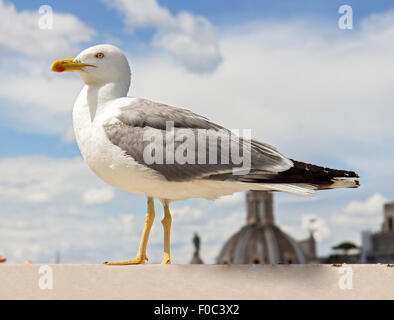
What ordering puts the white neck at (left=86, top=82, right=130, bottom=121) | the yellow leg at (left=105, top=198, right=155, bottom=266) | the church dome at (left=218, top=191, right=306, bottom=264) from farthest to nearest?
1. the church dome at (left=218, top=191, right=306, bottom=264)
2. the white neck at (left=86, top=82, right=130, bottom=121)
3. the yellow leg at (left=105, top=198, right=155, bottom=266)

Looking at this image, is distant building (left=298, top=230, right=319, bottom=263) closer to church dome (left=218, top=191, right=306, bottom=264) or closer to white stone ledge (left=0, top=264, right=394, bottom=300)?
church dome (left=218, top=191, right=306, bottom=264)

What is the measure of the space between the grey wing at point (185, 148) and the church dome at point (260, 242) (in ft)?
193

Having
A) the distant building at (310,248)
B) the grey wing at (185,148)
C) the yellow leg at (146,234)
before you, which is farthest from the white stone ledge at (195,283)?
the distant building at (310,248)

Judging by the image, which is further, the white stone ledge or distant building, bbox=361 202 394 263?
distant building, bbox=361 202 394 263

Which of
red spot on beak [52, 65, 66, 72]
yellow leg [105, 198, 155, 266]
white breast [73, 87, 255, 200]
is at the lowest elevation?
yellow leg [105, 198, 155, 266]

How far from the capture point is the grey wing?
14.9ft

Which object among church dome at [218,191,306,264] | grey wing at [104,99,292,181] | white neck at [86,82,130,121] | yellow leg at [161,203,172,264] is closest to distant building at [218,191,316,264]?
church dome at [218,191,306,264]

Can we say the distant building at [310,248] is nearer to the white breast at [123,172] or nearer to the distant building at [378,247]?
the distant building at [378,247]

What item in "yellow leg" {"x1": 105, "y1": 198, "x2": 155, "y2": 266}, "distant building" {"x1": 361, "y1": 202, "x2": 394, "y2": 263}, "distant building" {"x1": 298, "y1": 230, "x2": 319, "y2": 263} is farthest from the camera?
"distant building" {"x1": 298, "y1": 230, "x2": 319, "y2": 263}

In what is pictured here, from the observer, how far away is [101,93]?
4895 mm

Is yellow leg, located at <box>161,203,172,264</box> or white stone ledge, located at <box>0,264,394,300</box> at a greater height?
yellow leg, located at <box>161,203,172,264</box>

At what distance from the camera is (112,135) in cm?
462

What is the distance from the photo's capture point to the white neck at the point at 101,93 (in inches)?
192
